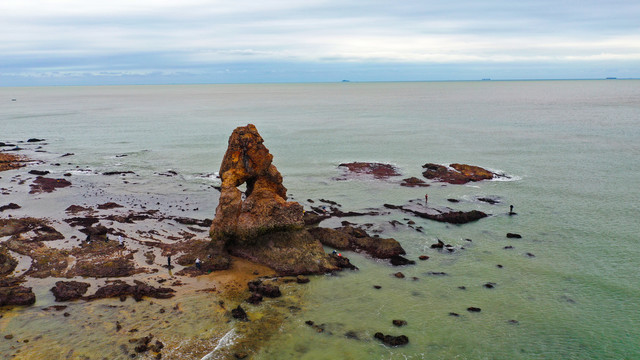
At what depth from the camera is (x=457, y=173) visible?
6141cm

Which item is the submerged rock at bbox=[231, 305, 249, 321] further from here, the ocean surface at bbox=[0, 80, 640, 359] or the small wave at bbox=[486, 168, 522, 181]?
the small wave at bbox=[486, 168, 522, 181]

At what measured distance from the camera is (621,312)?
2759 cm

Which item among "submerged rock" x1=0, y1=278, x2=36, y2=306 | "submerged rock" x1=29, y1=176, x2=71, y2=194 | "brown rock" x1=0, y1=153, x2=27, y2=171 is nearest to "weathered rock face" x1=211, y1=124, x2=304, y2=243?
"submerged rock" x1=0, y1=278, x2=36, y2=306

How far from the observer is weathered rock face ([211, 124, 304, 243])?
35.1 m

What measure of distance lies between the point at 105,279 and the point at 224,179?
12.1 metres

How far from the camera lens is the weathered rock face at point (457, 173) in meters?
59.3

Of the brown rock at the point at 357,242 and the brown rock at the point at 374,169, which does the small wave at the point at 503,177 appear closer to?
the brown rock at the point at 374,169

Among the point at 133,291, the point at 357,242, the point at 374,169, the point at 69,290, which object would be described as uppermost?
the point at 374,169

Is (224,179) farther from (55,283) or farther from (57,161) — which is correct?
(57,161)

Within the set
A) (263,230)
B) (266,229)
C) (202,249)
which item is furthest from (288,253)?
(202,249)

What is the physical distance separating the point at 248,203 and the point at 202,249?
5.33 metres

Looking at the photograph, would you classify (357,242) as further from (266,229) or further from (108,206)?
(108,206)

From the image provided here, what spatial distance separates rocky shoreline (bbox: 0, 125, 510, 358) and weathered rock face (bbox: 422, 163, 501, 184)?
50.1 feet

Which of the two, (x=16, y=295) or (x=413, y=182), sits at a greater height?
(x=413, y=182)
